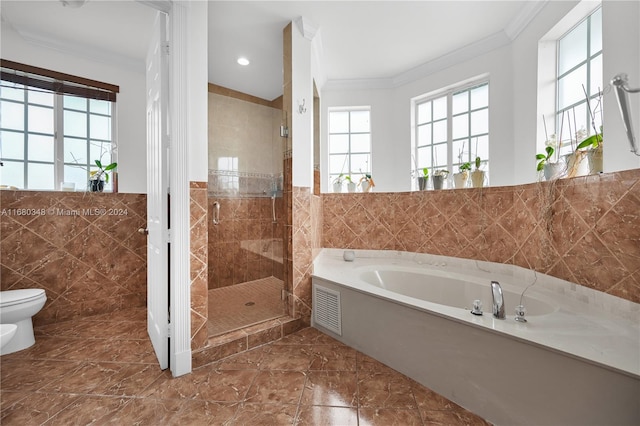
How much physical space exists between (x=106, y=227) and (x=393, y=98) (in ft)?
11.0

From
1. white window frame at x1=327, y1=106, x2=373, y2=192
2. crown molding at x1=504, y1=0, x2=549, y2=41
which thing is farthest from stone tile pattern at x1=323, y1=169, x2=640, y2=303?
crown molding at x1=504, y1=0, x2=549, y2=41

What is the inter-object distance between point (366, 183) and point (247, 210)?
1471mm

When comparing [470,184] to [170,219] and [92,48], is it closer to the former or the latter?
[170,219]

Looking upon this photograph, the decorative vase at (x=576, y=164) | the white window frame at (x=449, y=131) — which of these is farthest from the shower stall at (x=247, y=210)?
the decorative vase at (x=576, y=164)

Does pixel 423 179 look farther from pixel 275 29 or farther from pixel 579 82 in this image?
pixel 275 29

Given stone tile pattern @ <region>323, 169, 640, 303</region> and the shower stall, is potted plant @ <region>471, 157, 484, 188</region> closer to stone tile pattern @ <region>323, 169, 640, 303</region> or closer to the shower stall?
stone tile pattern @ <region>323, 169, 640, 303</region>

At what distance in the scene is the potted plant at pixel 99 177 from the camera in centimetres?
246

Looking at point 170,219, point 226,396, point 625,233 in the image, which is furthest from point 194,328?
point 625,233

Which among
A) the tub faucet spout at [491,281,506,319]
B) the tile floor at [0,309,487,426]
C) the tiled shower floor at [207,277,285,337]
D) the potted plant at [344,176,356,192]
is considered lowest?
the tile floor at [0,309,487,426]

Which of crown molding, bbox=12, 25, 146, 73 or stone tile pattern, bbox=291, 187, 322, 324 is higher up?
crown molding, bbox=12, 25, 146, 73

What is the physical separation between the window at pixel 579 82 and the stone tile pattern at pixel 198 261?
249cm

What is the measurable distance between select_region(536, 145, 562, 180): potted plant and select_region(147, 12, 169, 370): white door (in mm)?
2585

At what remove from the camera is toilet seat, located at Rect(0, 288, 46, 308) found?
5.85ft

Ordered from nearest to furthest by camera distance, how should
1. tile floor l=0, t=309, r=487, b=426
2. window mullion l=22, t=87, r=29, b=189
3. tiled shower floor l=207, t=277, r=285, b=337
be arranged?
tile floor l=0, t=309, r=487, b=426, tiled shower floor l=207, t=277, r=285, b=337, window mullion l=22, t=87, r=29, b=189
